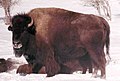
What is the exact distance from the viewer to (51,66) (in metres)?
8.11

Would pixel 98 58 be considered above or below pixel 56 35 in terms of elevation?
below

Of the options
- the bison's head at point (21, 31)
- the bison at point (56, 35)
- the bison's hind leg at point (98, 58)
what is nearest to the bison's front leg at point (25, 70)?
the bison at point (56, 35)

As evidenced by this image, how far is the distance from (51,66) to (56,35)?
2.49ft

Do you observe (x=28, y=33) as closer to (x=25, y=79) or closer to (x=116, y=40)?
(x=25, y=79)

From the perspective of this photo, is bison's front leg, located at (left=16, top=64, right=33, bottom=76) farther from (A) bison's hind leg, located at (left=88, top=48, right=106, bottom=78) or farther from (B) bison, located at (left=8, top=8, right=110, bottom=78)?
(A) bison's hind leg, located at (left=88, top=48, right=106, bottom=78)

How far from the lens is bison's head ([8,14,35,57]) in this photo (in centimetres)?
796

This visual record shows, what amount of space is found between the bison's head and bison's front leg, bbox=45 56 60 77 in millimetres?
700

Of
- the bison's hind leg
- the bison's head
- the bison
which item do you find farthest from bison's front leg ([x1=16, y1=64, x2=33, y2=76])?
the bison's hind leg

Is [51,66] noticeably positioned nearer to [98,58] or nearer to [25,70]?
[25,70]

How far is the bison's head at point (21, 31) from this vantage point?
7.96m

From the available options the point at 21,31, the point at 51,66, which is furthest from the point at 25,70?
the point at 21,31

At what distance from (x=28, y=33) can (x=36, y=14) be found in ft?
1.85

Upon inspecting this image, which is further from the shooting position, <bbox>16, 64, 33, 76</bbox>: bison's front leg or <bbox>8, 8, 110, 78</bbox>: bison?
<bbox>16, 64, 33, 76</bbox>: bison's front leg

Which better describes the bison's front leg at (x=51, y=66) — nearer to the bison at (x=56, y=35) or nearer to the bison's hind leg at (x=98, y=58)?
the bison at (x=56, y=35)
